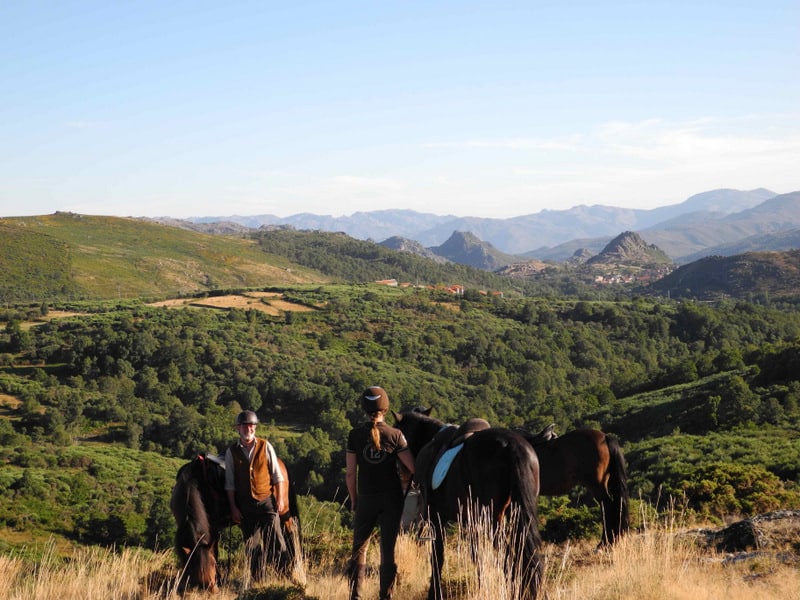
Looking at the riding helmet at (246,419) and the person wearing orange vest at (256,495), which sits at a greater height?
the riding helmet at (246,419)

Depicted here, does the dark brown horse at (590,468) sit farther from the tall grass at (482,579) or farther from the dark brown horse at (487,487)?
the dark brown horse at (487,487)

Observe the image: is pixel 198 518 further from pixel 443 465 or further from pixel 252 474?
pixel 443 465

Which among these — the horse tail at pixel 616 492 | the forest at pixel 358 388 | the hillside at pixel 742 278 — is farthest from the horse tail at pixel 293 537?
the hillside at pixel 742 278

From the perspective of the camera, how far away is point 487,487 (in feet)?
15.9

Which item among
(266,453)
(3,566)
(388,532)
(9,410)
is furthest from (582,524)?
(9,410)

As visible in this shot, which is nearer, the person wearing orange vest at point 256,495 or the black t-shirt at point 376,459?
the black t-shirt at point 376,459

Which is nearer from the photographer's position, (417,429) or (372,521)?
(372,521)

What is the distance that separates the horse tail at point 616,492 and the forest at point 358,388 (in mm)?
463

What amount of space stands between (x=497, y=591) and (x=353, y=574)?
62.0 inches

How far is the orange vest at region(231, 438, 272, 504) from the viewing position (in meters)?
5.64

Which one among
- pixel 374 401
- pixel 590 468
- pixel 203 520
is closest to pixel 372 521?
pixel 374 401

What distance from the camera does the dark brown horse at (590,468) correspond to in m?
7.92

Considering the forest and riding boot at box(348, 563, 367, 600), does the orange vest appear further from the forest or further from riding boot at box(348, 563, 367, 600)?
the forest

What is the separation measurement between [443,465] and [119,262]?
139 meters
